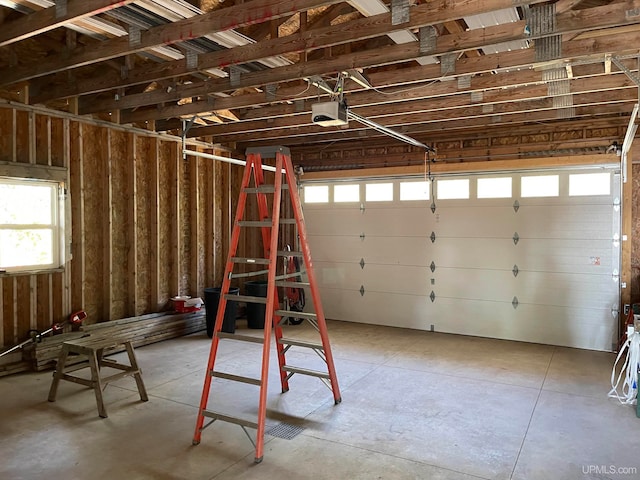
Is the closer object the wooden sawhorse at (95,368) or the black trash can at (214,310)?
the wooden sawhorse at (95,368)

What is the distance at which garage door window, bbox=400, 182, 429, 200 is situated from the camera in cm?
791

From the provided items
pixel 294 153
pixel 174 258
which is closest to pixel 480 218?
pixel 294 153

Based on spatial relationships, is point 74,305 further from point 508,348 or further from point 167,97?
point 508,348

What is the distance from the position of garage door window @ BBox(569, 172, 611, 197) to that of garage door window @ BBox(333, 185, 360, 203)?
3426 millimetres

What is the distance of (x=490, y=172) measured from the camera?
7348 millimetres

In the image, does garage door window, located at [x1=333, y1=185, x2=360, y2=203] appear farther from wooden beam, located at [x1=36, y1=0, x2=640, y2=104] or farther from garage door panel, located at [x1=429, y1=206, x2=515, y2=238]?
wooden beam, located at [x1=36, y1=0, x2=640, y2=104]

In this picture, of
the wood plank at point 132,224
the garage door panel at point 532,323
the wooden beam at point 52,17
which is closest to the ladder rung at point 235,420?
the wooden beam at point 52,17

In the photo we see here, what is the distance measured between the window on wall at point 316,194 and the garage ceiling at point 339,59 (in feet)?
7.22

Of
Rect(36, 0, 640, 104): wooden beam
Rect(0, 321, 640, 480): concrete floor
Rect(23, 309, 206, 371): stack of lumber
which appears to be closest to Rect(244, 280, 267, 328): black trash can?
Rect(23, 309, 206, 371): stack of lumber

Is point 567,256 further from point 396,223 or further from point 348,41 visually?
point 348,41

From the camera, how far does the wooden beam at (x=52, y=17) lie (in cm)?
316

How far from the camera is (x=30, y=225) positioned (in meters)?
5.63

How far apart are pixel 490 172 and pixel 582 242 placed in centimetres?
166

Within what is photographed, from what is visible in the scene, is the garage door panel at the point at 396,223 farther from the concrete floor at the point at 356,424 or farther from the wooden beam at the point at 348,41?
the wooden beam at the point at 348,41
